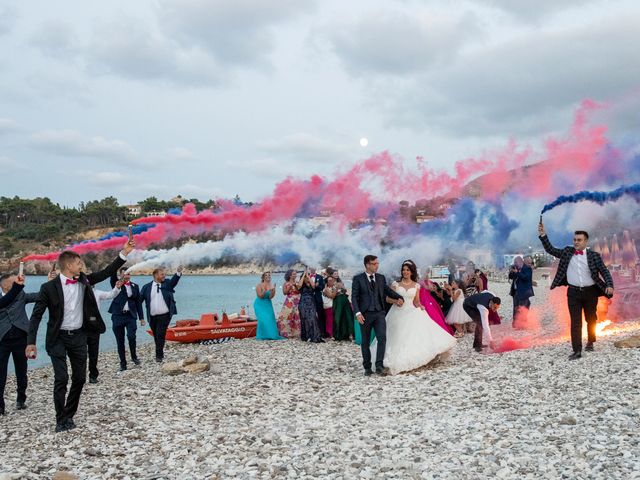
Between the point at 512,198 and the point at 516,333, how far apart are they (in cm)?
575

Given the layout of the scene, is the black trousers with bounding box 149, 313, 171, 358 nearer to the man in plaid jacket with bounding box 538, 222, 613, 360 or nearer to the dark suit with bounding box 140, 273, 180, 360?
the dark suit with bounding box 140, 273, 180, 360

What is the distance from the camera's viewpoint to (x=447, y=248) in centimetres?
1948

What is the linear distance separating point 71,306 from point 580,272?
746 centimetres

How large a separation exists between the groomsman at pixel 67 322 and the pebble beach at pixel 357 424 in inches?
→ 19.8

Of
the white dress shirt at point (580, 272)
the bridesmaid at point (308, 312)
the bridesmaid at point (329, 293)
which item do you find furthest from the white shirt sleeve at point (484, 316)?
the bridesmaid at point (308, 312)

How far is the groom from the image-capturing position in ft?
31.9

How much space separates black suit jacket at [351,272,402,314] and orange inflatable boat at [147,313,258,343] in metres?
7.97

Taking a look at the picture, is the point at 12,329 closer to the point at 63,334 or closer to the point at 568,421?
the point at 63,334

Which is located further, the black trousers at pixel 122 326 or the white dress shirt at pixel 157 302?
the white dress shirt at pixel 157 302

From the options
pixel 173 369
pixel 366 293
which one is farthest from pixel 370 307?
pixel 173 369

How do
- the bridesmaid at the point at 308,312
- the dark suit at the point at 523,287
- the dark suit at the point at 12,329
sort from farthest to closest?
1. the dark suit at the point at 523,287
2. the bridesmaid at the point at 308,312
3. the dark suit at the point at 12,329

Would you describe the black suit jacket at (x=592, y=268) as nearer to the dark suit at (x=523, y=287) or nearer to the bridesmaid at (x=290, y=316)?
the dark suit at (x=523, y=287)

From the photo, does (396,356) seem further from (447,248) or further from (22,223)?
(22,223)

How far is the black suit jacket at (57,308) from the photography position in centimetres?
714
